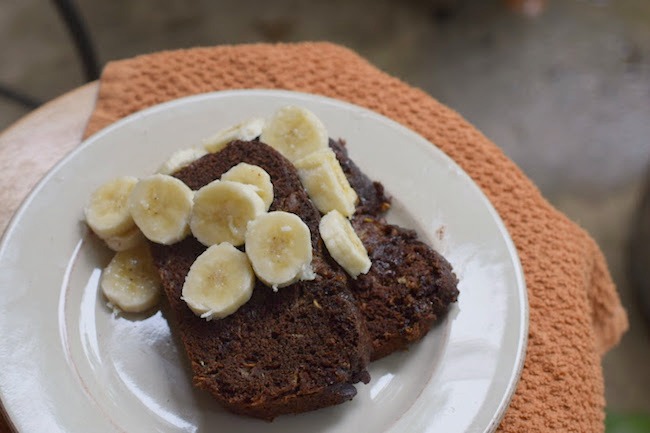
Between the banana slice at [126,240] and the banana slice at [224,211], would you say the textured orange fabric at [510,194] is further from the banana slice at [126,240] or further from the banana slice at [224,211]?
the banana slice at [224,211]

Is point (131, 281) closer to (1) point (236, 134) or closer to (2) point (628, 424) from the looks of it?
(1) point (236, 134)

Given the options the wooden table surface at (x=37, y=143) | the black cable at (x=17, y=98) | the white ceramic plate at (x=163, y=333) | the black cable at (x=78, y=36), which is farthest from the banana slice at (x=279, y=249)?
the black cable at (x=17, y=98)

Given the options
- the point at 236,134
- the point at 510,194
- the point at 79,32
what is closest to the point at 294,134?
the point at 236,134

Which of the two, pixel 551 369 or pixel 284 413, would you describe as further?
pixel 551 369

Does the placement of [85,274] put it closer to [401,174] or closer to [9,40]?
[401,174]

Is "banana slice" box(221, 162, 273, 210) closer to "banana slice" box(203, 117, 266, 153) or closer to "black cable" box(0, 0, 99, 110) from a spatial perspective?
"banana slice" box(203, 117, 266, 153)

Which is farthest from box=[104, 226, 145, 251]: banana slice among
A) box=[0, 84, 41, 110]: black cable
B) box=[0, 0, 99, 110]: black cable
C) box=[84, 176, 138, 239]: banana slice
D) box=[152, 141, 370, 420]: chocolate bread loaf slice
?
box=[0, 84, 41, 110]: black cable

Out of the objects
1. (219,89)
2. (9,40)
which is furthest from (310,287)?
(9,40)
